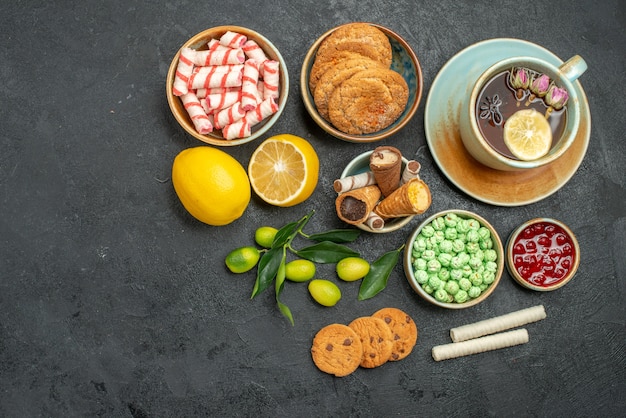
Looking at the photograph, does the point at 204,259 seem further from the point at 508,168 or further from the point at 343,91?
the point at 508,168

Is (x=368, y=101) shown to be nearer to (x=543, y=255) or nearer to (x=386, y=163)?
(x=386, y=163)

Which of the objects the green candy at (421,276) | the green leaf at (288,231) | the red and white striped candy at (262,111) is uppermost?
the red and white striped candy at (262,111)

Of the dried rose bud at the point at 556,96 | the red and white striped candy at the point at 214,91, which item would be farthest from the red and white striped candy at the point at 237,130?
the dried rose bud at the point at 556,96

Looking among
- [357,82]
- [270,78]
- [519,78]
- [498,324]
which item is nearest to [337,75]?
[357,82]

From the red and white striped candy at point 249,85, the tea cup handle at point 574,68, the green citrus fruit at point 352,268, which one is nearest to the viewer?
the tea cup handle at point 574,68

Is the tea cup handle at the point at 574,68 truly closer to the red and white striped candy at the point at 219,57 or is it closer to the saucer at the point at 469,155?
the saucer at the point at 469,155

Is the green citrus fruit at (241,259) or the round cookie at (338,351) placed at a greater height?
the green citrus fruit at (241,259)

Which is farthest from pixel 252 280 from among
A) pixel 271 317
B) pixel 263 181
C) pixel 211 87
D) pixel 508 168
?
pixel 508 168
